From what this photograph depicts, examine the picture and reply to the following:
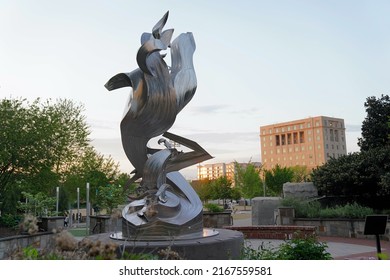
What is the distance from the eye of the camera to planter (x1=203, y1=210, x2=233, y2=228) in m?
21.4

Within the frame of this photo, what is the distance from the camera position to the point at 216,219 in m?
21.5

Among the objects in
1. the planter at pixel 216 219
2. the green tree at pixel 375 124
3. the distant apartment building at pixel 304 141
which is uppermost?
the distant apartment building at pixel 304 141

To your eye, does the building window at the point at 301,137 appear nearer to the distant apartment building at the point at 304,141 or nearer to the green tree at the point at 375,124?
the distant apartment building at the point at 304,141

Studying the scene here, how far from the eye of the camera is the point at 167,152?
11156mm

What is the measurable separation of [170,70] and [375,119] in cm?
2086

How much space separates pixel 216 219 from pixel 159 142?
35.8 feet

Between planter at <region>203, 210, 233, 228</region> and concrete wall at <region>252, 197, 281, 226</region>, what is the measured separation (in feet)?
6.82

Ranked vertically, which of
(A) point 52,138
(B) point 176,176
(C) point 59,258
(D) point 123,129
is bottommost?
(C) point 59,258

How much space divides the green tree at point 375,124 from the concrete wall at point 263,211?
9.20m

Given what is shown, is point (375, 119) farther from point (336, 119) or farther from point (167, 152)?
point (336, 119)

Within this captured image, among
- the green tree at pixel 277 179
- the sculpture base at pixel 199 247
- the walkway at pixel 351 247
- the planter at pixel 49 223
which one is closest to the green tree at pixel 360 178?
the walkway at pixel 351 247

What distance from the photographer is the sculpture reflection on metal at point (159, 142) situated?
1012cm

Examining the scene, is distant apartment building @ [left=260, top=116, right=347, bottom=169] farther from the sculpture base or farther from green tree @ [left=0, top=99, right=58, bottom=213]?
the sculpture base
